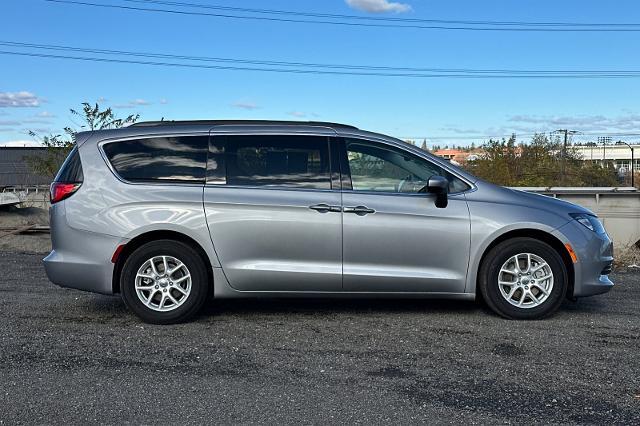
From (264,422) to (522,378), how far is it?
1.85 m

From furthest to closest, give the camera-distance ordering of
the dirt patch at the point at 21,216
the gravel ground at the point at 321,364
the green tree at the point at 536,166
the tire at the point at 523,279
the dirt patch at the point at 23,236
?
the green tree at the point at 536,166
the dirt patch at the point at 21,216
the dirt patch at the point at 23,236
the tire at the point at 523,279
the gravel ground at the point at 321,364

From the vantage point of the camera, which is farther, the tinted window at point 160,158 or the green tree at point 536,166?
the green tree at point 536,166

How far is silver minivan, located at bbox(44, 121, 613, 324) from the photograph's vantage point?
239 inches

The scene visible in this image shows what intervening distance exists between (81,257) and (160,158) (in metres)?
1.13

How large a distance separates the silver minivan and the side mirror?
0.6 inches

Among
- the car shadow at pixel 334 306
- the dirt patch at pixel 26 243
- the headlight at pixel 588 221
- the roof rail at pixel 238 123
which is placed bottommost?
the car shadow at pixel 334 306

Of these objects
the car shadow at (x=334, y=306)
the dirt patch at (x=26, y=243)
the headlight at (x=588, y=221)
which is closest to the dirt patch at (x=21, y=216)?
the dirt patch at (x=26, y=243)

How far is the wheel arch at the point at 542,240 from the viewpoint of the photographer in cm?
616

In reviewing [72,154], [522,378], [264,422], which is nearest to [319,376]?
[264,422]

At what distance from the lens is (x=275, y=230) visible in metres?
6.04

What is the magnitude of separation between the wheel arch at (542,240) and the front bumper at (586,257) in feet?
0.14

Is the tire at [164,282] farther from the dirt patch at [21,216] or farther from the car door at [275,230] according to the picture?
the dirt patch at [21,216]

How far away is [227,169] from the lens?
6.21 metres

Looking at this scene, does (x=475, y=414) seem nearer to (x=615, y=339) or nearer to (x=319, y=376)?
(x=319, y=376)
